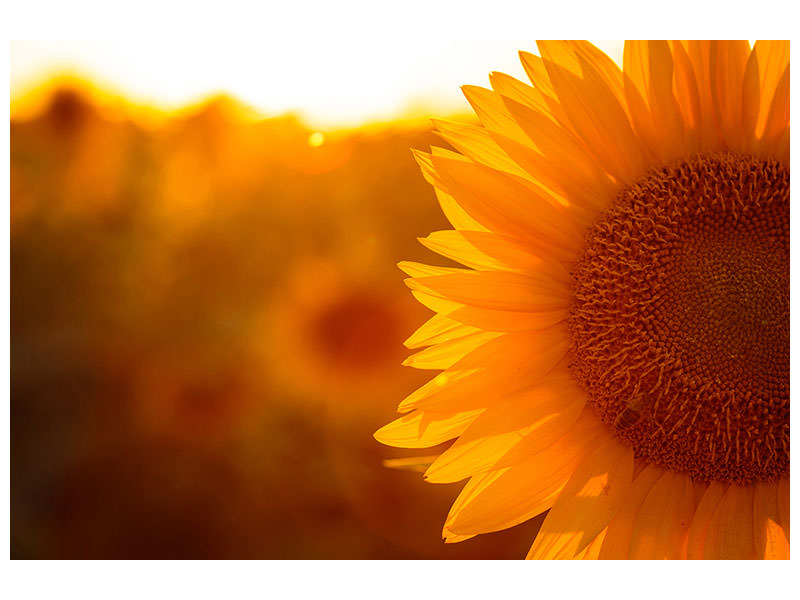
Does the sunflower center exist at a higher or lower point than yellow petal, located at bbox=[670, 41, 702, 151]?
lower

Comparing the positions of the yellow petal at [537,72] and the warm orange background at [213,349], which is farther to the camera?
the warm orange background at [213,349]

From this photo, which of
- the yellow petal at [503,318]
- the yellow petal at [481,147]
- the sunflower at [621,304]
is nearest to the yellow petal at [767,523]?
the sunflower at [621,304]

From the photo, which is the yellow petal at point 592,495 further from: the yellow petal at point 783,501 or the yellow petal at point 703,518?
the yellow petal at point 783,501

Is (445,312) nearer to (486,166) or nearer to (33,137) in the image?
(486,166)

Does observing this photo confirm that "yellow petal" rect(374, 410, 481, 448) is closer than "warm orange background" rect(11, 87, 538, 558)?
Yes

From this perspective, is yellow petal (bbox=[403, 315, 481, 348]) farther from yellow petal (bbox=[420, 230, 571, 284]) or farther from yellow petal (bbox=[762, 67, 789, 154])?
yellow petal (bbox=[762, 67, 789, 154])

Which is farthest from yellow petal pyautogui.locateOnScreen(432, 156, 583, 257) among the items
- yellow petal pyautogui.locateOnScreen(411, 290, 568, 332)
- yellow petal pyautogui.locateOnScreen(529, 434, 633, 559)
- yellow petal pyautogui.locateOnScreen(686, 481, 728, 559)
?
yellow petal pyautogui.locateOnScreen(686, 481, 728, 559)
